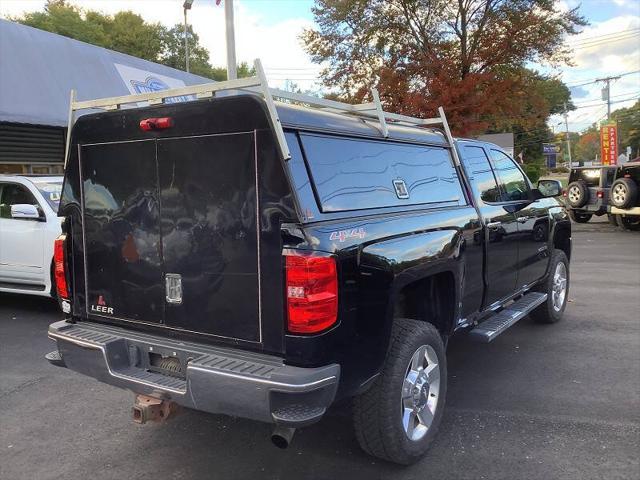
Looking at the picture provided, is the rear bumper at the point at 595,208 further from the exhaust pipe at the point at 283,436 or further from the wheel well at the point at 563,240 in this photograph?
the exhaust pipe at the point at 283,436

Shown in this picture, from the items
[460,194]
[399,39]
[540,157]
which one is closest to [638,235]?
[399,39]

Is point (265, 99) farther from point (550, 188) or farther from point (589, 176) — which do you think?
point (589, 176)

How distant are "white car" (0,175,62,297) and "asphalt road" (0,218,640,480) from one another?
1545mm

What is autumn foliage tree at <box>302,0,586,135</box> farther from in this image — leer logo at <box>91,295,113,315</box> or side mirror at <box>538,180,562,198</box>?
leer logo at <box>91,295,113,315</box>

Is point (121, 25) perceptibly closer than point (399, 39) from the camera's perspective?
No

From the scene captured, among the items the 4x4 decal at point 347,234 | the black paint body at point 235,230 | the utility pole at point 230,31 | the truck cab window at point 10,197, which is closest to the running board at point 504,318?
the black paint body at point 235,230

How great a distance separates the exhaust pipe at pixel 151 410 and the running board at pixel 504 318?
243 cm

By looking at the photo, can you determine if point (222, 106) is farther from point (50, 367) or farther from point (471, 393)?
point (50, 367)

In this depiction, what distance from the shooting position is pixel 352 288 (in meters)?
2.87

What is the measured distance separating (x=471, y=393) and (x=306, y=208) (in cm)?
252

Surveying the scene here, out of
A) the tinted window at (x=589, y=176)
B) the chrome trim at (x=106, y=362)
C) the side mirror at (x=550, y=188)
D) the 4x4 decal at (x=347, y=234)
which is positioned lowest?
the chrome trim at (x=106, y=362)

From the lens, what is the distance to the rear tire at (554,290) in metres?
6.27

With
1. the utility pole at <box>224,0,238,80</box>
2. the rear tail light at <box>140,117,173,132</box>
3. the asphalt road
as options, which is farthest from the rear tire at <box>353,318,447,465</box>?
the utility pole at <box>224,0,238,80</box>

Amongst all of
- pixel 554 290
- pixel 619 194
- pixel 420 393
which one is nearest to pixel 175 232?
pixel 420 393
